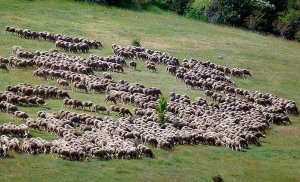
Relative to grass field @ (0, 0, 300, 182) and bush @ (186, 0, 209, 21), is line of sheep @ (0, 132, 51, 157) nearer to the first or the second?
grass field @ (0, 0, 300, 182)

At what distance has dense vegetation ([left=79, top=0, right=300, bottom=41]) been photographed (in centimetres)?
7262

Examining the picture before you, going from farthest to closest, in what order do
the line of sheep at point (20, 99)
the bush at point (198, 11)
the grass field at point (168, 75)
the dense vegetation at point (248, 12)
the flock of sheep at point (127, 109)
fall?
the bush at point (198, 11) < the dense vegetation at point (248, 12) < the line of sheep at point (20, 99) < the flock of sheep at point (127, 109) < the grass field at point (168, 75)

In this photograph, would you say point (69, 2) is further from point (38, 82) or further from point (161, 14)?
point (38, 82)

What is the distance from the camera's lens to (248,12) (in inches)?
2940

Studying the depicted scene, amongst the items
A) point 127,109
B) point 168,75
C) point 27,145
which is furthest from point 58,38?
point 27,145

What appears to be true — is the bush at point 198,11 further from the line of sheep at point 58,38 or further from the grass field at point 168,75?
the line of sheep at point 58,38

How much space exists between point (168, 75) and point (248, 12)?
83.7 ft

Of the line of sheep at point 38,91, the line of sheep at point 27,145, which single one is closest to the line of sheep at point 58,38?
the line of sheep at point 38,91

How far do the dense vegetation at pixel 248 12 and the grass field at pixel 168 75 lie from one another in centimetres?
221

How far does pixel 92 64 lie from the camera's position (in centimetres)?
→ 5019

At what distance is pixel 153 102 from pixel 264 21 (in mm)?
33233

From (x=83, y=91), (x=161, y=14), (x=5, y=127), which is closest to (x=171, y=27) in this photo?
(x=161, y=14)

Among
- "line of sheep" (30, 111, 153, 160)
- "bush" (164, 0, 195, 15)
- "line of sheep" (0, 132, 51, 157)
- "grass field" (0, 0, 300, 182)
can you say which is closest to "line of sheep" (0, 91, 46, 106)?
"grass field" (0, 0, 300, 182)

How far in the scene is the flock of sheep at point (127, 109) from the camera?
34906 millimetres
